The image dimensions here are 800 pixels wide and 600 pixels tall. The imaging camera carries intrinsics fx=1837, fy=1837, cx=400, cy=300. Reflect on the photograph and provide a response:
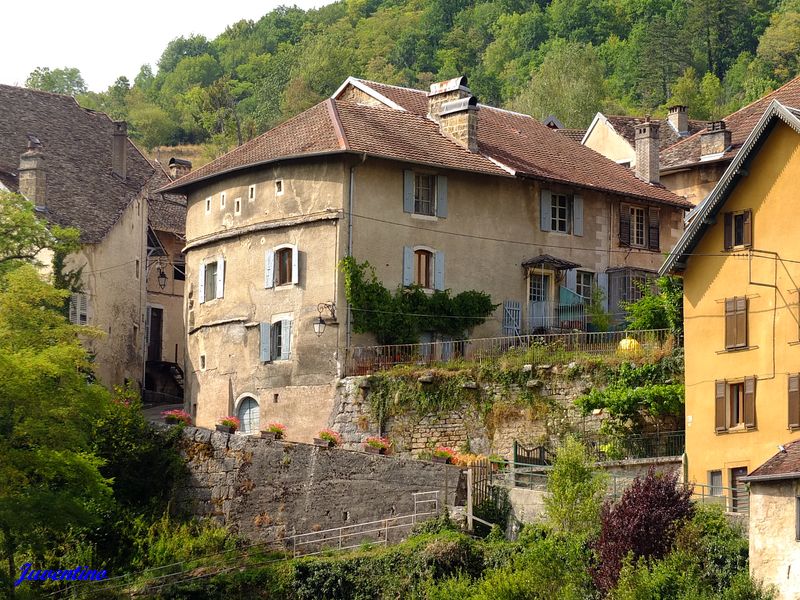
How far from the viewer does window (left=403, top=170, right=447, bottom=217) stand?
178 feet

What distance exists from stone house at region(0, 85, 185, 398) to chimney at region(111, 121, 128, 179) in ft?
0.12

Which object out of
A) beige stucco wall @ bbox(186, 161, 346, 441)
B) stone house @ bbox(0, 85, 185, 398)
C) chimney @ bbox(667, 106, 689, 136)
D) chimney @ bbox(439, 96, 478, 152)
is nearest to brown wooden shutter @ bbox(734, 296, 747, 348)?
beige stucco wall @ bbox(186, 161, 346, 441)

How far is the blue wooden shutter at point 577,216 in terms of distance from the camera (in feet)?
189

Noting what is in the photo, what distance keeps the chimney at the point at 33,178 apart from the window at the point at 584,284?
18.1m

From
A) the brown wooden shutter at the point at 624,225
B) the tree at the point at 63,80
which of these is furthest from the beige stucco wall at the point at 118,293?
the tree at the point at 63,80

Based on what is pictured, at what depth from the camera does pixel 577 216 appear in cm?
5759

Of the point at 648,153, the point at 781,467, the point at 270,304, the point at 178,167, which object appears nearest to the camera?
the point at 781,467

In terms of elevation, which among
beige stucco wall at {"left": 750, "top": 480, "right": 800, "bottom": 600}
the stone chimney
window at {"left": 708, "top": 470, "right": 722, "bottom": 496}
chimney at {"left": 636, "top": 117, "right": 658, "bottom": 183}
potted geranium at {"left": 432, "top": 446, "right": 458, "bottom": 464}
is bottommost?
beige stucco wall at {"left": 750, "top": 480, "right": 800, "bottom": 600}

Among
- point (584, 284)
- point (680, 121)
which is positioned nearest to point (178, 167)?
point (680, 121)

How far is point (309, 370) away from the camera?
52.8 meters

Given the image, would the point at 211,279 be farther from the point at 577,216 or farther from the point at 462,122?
the point at 577,216

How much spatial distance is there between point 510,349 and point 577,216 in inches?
332

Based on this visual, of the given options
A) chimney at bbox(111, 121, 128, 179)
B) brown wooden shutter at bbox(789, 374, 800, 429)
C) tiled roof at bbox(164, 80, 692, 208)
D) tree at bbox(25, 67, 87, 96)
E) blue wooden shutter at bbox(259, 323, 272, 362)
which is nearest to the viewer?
brown wooden shutter at bbox(789, 374, 800, 429)

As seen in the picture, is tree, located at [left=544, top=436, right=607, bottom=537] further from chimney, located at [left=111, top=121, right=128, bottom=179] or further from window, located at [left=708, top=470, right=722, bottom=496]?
chimney, located at [left=111, top=121, right=128, bottom=179]
